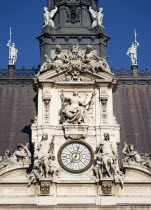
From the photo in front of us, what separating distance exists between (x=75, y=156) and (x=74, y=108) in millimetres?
2871

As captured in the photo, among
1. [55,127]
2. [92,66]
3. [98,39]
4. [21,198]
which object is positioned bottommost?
[21,198]

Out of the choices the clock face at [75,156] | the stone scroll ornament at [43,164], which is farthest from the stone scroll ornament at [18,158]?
the clock face at [75,156]

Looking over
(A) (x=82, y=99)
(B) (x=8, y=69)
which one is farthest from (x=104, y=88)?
(B) (x=8, y=69)

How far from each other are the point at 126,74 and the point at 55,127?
10116 millimetres

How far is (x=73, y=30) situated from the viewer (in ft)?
199

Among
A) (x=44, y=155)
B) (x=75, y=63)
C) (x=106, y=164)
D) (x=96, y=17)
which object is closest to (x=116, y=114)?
(x=75, y=63)

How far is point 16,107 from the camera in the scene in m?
57.7

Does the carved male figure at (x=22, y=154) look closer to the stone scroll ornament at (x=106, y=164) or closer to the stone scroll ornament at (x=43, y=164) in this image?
the stone scroll ornament at (x=43, y=164)

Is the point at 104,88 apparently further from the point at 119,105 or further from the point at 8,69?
the point at 8,69

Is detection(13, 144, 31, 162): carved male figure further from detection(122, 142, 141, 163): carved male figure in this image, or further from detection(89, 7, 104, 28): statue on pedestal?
detection(89, 7, 104, 28): statue on pedestal

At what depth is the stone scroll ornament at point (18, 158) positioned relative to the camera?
51719 mm

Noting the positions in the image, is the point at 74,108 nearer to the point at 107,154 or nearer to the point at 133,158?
the point at 107,154

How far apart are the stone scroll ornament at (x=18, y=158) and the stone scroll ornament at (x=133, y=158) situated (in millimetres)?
5549

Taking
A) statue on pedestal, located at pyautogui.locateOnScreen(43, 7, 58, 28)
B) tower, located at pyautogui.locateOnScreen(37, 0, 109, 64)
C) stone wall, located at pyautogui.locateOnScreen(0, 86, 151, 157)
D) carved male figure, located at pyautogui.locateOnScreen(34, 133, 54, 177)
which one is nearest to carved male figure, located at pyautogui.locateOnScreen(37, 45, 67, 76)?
stone wall, located at pyautogui.locateOnScreen(0, 86, 151, 157)
